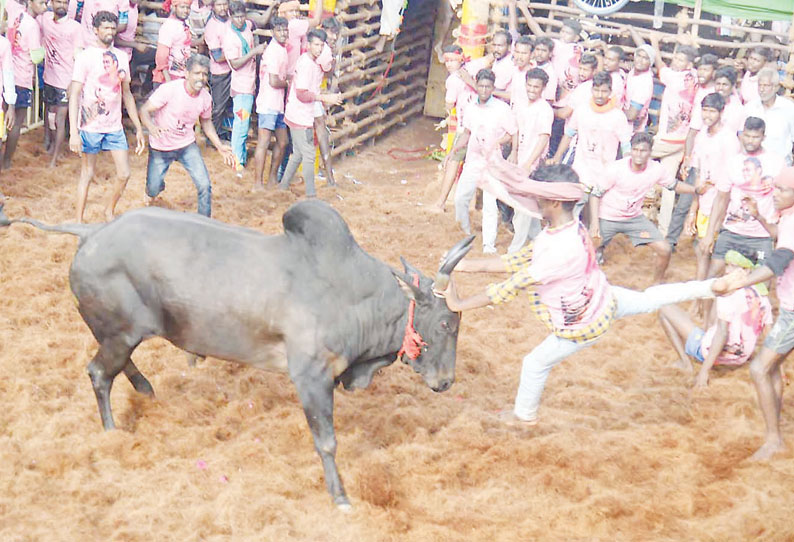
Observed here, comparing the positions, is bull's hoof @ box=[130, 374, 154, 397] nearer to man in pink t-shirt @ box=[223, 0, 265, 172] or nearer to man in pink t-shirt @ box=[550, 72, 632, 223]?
man in pink t-shirt @ box=[550, 72, 632, 223]

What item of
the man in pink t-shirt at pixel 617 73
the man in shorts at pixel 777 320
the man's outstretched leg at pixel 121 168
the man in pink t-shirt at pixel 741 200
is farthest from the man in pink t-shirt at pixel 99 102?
the man in shorts at pixel 777 320

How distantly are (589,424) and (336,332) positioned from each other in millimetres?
2052

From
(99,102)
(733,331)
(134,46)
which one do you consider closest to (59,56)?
(134,46)

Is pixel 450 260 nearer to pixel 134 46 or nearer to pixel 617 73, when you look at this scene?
pixel 617 73

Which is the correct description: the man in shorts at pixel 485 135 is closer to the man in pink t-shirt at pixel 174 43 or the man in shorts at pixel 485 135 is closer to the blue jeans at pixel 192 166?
the blue jeans at pixel 192 166

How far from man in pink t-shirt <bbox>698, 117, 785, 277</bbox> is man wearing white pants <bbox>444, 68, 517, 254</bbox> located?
229 cm

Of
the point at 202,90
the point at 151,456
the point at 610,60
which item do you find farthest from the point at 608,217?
the point at 151,456

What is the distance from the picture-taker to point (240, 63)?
1102 centimetres

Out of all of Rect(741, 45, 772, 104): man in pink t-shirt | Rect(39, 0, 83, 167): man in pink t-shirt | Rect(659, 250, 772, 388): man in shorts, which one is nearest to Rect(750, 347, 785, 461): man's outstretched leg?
Rect(659, 250, 772, 388): man in shorts

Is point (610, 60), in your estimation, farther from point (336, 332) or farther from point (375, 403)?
point (336, 332)

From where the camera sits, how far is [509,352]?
770 cm

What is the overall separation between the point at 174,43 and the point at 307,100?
1.77 meters

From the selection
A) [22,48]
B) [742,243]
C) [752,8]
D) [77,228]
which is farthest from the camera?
[752,8]

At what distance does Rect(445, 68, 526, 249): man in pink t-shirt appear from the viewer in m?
9.66
